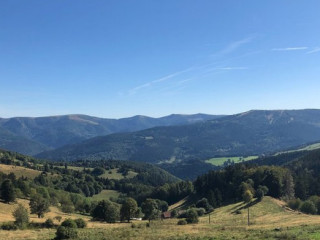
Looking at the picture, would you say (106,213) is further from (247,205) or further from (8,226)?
(247,205)

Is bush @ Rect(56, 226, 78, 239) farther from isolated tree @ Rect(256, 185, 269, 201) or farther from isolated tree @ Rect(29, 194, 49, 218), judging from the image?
isolated tree @ Rect(256, 185, 269, 201)

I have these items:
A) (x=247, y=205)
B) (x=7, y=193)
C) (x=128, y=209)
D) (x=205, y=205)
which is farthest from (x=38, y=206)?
(x=247, y=205)

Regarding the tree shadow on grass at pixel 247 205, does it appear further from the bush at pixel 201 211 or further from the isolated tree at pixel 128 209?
the isolated tree at pixel 128 209

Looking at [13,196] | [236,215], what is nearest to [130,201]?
[236,215]

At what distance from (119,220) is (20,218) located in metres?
41.8

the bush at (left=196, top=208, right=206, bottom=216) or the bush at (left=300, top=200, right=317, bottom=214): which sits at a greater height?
the bush at (left=300, top=200, right=317, bottom=214)

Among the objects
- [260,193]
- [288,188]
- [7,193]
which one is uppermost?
[7,193]

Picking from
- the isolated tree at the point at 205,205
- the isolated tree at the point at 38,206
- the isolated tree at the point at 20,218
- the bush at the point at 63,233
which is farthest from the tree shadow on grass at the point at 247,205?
the bush at the point at 63,233

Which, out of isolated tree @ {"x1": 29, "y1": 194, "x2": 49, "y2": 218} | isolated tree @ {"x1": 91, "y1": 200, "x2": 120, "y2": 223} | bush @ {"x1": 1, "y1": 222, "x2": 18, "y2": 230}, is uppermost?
bush @ {"x1": 1, "y1": 222, "x2": 18, "y2": 230}

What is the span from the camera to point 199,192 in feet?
540

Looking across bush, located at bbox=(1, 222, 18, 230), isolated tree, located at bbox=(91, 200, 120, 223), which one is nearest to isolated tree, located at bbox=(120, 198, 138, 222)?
isolated tree, located at bbox=(91, 200, 120, 223)

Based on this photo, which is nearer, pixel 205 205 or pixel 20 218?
pixel 20 218

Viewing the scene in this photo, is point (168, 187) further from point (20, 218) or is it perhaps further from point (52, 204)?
point (20, 218)

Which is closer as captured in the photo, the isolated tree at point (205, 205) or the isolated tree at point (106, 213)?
the isolated tree at point (106, 213)
